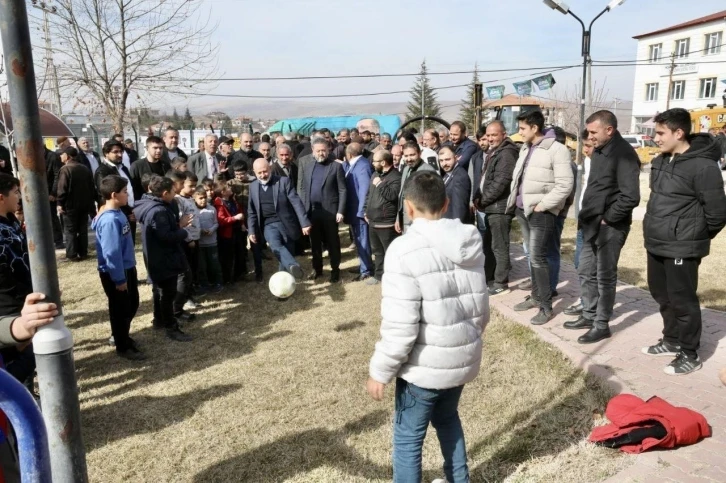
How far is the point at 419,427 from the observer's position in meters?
2.67

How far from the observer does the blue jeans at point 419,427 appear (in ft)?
8.65

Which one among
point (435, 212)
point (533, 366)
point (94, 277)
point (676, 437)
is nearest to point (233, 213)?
point (94, 277)

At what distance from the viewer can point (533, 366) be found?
4707mm

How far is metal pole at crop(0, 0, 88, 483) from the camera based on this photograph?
192 cm

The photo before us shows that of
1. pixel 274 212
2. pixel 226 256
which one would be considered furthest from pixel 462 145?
pixel 226 256

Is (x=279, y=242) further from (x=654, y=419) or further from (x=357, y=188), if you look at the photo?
(x=654, y=419)

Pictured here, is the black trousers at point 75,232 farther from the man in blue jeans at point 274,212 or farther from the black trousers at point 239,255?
the man in blue jeans at point 274,212

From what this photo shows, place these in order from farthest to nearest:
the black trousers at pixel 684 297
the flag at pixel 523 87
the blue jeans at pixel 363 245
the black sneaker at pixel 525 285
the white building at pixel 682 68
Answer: the white building at pixel 682 68 → the flag at pixel 523 87 → the blue jeans at pixel 363 245 → the black sneaker at pixel 525 285 → the black trousers at pixel 684 297

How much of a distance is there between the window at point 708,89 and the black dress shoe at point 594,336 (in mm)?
52134

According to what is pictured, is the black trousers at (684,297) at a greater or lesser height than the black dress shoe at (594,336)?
greater

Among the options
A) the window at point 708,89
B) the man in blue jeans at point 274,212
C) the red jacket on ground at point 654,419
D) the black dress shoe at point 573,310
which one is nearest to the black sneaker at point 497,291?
the black dress shoe at point 573,310

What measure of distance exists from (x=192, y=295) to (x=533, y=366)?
14.9 feet

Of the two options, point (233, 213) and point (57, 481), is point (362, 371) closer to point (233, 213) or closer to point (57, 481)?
point (57, 481)

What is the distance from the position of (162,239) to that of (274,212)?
2060 mm
